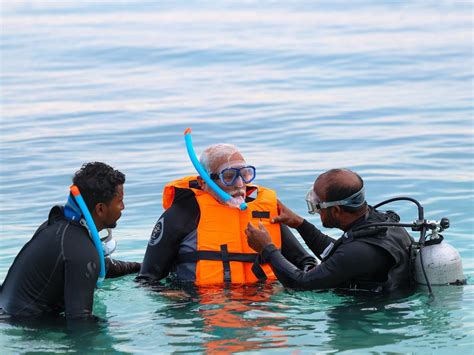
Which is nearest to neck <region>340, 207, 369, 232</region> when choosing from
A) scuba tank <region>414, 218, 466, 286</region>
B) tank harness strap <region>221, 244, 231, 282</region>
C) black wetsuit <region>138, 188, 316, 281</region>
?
scuba tank <region>414, 218, 466, 286</region>

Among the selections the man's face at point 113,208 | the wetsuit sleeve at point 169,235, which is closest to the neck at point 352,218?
the wetsuit sleeve at point 169,235

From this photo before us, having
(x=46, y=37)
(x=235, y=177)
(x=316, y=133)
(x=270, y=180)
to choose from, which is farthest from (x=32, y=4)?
(x=235, y=177)

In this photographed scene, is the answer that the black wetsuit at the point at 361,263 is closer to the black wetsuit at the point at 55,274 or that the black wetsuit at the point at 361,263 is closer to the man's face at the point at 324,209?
the man's face at the point at 324,209

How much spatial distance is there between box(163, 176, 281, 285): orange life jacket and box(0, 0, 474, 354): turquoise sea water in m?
0.12

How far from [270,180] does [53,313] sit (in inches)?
191

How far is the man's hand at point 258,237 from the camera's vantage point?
645 cm

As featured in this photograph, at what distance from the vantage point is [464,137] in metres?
12.4

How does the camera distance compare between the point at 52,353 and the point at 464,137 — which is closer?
the point at 52,353

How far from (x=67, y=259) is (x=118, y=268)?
4.92ft

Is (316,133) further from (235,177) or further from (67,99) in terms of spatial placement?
(235,177)

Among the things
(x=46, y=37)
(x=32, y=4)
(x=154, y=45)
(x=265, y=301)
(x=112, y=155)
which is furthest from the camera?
(x=32, y=4)

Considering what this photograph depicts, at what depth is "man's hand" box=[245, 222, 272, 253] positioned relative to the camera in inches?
254

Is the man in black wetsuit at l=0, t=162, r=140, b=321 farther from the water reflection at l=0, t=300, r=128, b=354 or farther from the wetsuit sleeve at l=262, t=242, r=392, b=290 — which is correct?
the wetsuit sleeve at l=262, t=242, r=392, b=290

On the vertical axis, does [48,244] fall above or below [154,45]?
below
